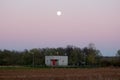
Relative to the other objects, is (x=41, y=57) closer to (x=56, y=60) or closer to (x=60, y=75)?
(x=56, y=60)

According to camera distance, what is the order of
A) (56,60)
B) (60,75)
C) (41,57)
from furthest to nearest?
1. (41,57)
2. (56,60)
3. (60,75)

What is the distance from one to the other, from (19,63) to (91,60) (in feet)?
77.5

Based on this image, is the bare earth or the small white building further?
the small white building

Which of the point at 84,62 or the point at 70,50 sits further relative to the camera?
the point at 70,50

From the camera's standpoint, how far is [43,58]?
113 m

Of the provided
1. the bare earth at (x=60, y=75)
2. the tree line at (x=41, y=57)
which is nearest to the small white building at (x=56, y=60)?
the tree line at (x=41, y=57)

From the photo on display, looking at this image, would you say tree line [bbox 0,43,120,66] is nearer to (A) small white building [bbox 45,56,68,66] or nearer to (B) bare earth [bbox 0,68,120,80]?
(A) small white building [bbox 45,56,68,66]

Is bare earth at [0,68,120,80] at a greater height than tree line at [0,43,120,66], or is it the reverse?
tree line at [0,43,120,66]

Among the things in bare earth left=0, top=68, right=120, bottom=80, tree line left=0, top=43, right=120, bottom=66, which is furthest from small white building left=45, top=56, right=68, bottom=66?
bare earth left=0, top=68, right=120, bottom=80

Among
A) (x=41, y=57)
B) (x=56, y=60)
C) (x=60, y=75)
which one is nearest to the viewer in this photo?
(x=60, y=75)

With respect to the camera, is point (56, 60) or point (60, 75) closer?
point (60, 75)

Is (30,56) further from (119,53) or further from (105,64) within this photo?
(119,53)

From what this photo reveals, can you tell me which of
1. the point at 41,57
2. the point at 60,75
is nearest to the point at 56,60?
the point at 41,57

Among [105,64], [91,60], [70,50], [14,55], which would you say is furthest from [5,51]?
[105,64]
